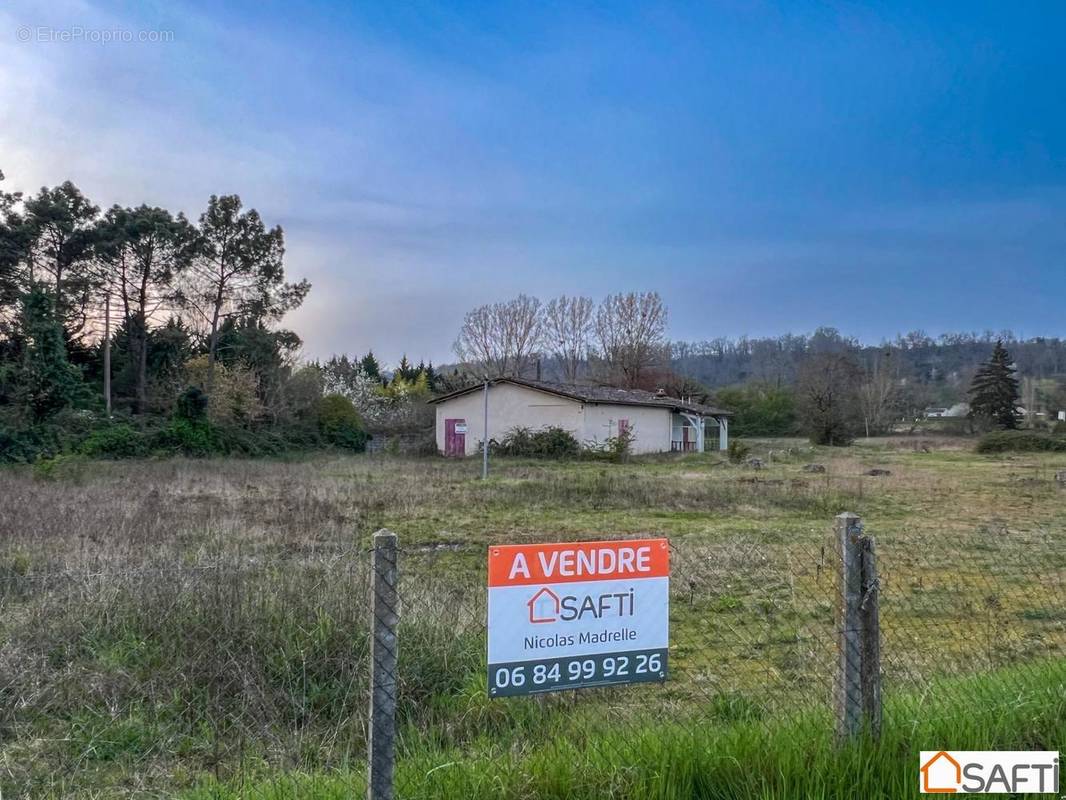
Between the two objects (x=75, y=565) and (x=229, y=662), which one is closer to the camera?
(x=229, y=662)

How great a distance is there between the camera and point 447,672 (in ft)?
16.1

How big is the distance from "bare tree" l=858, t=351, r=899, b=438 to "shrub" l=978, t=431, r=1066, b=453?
46.2 feet

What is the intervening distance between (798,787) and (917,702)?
1381 mm

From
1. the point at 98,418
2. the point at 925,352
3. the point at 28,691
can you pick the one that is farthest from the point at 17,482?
the point at 925,352

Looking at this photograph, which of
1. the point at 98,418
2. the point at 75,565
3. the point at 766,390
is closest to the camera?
the point at 75,565

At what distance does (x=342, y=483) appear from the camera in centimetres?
1950

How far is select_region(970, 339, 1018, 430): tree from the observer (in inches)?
2221

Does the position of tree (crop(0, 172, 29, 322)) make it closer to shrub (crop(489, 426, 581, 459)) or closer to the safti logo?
shrub (crop(489, 426, 581, 459))

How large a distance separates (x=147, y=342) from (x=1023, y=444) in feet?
158

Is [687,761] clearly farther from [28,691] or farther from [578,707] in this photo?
[28,691]

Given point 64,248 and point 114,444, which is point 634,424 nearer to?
point 114,444

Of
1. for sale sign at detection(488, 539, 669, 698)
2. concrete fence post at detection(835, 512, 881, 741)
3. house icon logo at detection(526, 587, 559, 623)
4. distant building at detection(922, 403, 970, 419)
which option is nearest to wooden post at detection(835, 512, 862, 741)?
concrete fence post at detection(835, 512, 881, 741)

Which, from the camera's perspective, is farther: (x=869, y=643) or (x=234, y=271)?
(x=234, y=271)

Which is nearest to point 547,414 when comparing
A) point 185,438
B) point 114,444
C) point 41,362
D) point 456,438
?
point 456,438
